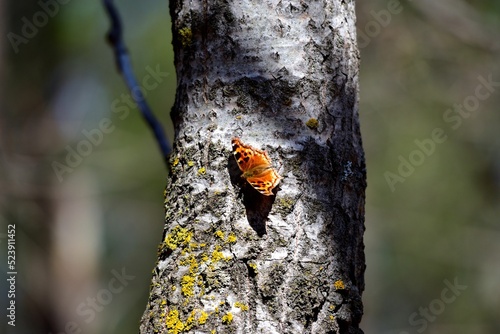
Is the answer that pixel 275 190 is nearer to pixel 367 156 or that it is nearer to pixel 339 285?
pixel 339 285

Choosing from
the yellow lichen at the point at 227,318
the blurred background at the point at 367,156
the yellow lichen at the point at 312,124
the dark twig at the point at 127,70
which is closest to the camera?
the yellow lichen at the point at 227,318

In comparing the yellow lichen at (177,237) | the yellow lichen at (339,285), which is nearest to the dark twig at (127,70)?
the yellow lichen at (177,237)

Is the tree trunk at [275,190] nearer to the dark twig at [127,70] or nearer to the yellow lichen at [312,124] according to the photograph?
the yellow lichen at [312,124]

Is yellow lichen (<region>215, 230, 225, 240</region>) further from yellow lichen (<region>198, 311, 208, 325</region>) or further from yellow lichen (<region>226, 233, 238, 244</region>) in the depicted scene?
yellow lichen (<region>198, 311, 208, 325</region>)

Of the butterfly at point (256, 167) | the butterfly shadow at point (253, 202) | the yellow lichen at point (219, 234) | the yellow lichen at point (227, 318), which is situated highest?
the butterfly at point (256, 167)

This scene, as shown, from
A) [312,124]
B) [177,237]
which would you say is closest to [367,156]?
Answer: [312,124]

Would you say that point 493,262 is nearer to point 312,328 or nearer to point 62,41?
point 62,41

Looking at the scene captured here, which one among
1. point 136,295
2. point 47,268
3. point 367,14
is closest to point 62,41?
point 47,268
